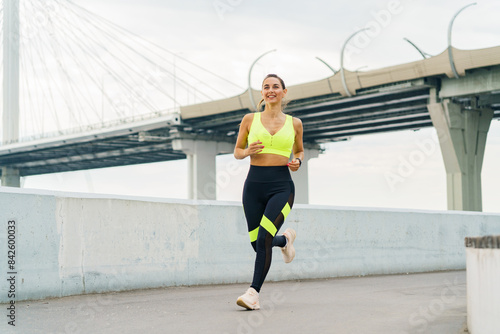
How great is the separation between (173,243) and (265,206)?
2.34 meters

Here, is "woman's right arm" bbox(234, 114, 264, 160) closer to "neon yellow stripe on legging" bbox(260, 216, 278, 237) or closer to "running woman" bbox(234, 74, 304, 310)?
"running woman" bbox(234, 74, 304, 310)

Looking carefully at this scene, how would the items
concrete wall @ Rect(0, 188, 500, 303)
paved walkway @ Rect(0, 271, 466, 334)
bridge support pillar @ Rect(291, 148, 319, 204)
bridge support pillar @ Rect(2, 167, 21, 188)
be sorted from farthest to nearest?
bridge support pillar @ Rect(2, 167, 21, 188)
bridge support pillar @ Rect(291, 148, 319, 204)
concrete wall @ Rect(0, 188, 500, 303)
paved walkway @ Rect(0, 271, 466, 334)

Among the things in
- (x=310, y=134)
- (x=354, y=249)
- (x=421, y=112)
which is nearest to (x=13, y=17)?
(x=310, y=134)

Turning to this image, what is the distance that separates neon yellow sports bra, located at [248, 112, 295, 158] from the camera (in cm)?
540

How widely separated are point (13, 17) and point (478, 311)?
58131 millimetres

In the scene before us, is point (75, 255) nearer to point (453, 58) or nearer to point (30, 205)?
point (30, 205)

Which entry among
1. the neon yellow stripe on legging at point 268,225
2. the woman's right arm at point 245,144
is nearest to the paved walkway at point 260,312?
the neon yellow stripe on legging at point 268,225

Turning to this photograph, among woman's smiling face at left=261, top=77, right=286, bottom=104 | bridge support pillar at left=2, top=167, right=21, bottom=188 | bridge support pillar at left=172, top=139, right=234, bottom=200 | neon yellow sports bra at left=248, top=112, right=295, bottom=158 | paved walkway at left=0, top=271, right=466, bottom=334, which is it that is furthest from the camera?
bridge support pillar at left=2, top=167, right=21, bottom=188

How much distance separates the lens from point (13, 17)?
184ft

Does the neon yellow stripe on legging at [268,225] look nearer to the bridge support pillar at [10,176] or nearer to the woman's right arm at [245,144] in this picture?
the woman's right arm at [245,144]

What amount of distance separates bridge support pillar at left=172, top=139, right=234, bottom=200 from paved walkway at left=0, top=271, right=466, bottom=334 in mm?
45927

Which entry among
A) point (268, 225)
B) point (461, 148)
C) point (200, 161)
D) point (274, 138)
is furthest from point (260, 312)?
point (200, 161)

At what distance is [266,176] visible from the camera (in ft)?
17.7

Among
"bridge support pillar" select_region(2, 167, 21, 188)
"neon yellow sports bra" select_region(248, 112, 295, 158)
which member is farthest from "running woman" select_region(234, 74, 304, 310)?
"bridge support pillar" select_region(2, 167, 21, 188)
